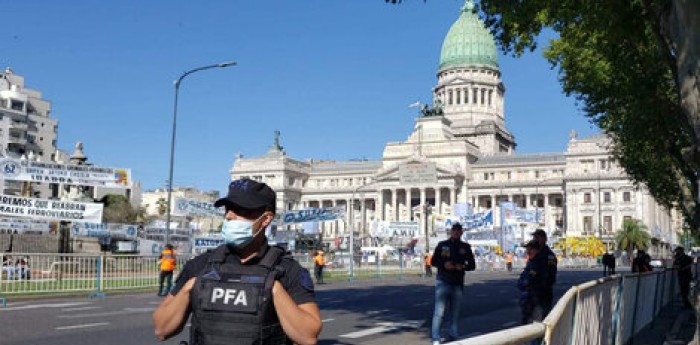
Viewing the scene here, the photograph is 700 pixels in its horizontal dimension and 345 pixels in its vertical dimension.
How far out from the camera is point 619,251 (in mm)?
82750

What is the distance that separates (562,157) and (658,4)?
109185mm

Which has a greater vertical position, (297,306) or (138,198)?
(138,198)

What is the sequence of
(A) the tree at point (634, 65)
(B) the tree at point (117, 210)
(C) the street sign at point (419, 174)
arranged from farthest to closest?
(B) the tree at point (117, 210) → (C) the street sign at point (419, 174) → (A) the tree at point (634, 65)

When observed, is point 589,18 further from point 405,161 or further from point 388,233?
point 405,161

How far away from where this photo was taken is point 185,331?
1210cm

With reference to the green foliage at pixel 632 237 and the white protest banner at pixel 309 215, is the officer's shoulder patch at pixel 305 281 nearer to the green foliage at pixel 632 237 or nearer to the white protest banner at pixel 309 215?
the white protest banner at pixel 309 215

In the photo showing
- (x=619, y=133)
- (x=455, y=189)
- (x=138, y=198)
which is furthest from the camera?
(x=455, y=189)

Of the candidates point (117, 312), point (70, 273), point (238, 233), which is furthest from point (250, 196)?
point (70, 273)

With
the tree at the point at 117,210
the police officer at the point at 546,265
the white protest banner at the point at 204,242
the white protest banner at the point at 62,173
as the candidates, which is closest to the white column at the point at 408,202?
the tree at the point at 117,210

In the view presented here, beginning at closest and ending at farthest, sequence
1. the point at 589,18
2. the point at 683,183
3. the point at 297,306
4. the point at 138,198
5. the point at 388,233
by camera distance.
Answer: the point at 297,306 → the point at 589,18 → the point at 683,183 → the point at 388,233 → the point at 138,198

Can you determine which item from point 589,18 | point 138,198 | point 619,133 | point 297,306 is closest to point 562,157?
Result: point 138,198

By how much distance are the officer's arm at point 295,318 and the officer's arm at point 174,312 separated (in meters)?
0.44

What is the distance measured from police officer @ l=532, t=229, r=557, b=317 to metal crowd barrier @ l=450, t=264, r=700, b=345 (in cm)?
93

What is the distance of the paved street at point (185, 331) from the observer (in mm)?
11625
